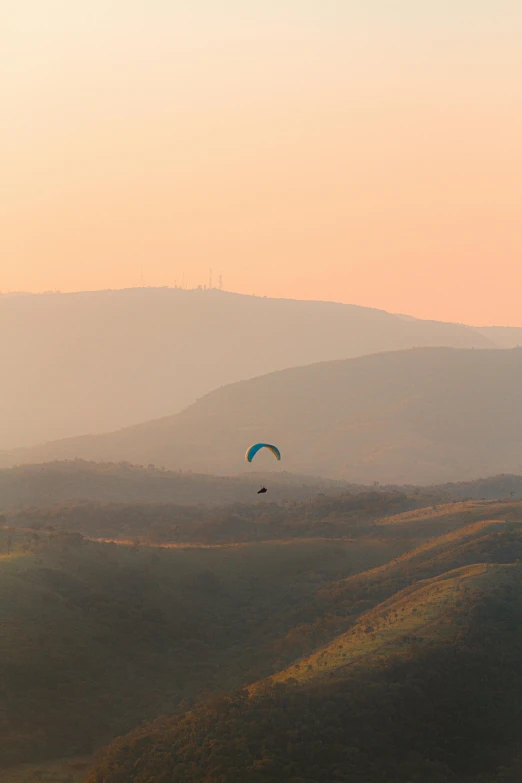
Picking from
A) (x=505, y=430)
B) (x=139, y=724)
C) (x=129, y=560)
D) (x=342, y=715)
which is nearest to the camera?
(x=342, y=715)

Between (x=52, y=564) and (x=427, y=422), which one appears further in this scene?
(x=427, y=422)

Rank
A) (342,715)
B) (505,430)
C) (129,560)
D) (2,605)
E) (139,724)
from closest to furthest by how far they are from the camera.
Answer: (342,715) < (139,724) < (2,605) < (129,560) < (505,430)

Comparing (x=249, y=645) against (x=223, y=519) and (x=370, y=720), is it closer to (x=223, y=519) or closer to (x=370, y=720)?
(x=370, y=720)

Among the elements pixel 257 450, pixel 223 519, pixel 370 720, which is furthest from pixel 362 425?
pixel 370 720

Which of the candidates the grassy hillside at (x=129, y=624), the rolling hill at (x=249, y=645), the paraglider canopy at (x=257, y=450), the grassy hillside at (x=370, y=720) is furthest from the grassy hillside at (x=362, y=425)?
the grassy hillside at (x=370, y=720)

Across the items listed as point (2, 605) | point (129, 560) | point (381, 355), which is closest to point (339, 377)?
point (381, 355)

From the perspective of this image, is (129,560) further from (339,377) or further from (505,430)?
(339,377)
